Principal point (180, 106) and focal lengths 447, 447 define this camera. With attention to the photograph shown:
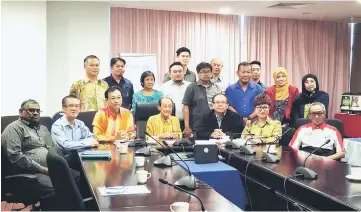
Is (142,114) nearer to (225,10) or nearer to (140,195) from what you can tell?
(140,195)

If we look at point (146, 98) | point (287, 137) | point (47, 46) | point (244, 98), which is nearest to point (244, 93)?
point (244, 98)

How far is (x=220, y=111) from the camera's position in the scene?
466 centimetres

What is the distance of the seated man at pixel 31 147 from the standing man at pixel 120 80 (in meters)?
1.52

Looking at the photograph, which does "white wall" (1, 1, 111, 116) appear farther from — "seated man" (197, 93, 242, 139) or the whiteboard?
"seated man" (197, 93, 242, 139)

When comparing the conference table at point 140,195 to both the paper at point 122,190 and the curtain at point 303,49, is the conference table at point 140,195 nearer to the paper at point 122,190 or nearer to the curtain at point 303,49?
the paper at point 122,190

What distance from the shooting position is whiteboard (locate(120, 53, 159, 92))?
24.9 feet

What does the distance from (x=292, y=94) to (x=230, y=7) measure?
2513mm

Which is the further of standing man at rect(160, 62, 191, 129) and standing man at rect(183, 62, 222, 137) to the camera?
standing man at rect(160, 62, 191, 129)

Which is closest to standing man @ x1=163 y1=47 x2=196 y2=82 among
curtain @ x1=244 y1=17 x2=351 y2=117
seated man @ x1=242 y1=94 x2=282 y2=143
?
Answer: seated man @ x1=242 y1=94 x2=282 y2=143

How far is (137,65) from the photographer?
7715mm

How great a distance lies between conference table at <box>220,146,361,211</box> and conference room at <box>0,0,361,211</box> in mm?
11

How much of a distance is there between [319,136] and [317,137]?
20 millimetres

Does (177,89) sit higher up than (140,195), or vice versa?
(177,89)

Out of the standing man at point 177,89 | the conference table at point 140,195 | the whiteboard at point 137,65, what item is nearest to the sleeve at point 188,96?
the standing man at point 177,89
